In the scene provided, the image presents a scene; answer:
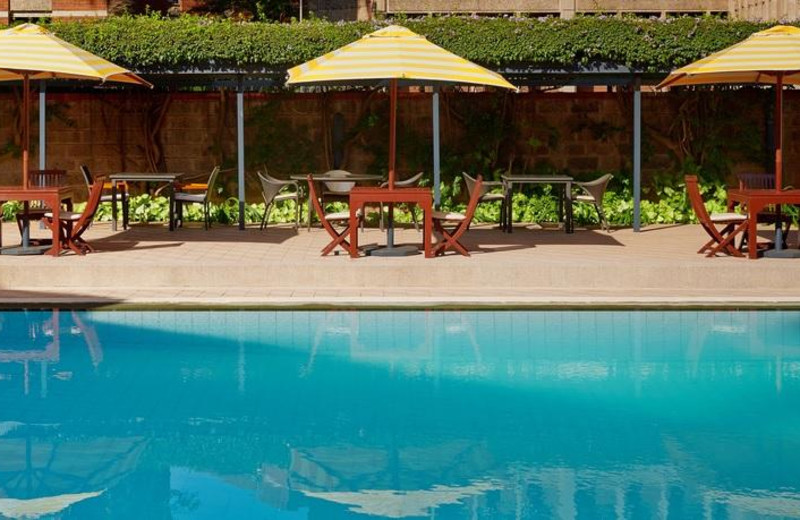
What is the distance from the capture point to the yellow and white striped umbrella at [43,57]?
1361 centimetres

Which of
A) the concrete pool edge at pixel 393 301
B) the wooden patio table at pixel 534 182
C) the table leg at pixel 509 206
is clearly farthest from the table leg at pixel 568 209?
the concrete pool edge at pixel 393 301

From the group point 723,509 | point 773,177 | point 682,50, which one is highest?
point 682,50

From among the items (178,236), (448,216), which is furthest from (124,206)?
(448,216)

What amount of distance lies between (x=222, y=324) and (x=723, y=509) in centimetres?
592

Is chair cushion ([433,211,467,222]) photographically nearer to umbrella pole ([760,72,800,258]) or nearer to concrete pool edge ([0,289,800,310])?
concrete pool edge ([0,289,800,310])

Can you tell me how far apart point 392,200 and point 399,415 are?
5.88 meters

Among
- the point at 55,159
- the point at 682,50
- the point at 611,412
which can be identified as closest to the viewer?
the point at 611,412

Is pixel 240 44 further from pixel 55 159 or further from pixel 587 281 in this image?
pixel 587 281

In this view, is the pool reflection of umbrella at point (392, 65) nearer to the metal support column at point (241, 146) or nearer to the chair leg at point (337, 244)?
the chair leg at point (337, 244)

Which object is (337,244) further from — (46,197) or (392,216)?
(46,197)

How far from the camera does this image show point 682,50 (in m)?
17.5

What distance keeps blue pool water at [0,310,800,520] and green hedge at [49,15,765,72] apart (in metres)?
6.33

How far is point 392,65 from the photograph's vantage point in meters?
13.6

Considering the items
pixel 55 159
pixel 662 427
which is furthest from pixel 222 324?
pixel 55 159
